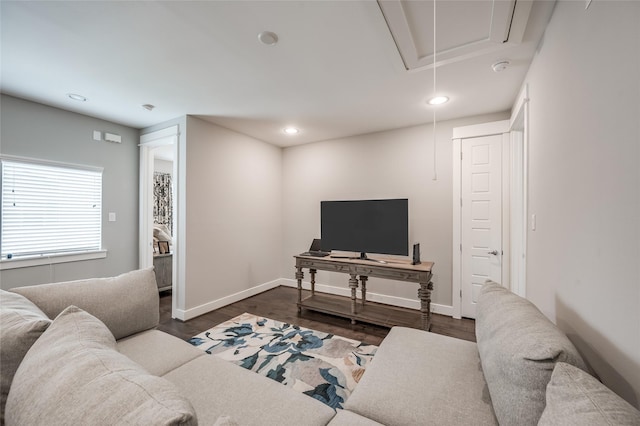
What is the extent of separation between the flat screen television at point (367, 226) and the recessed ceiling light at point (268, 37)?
2085 millimetres

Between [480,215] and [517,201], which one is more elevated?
[517,201]

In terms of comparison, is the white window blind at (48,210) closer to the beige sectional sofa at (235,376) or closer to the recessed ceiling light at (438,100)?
the beige sectional sofa at (235,376)

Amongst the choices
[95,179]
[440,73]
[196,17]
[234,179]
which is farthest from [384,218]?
[95,179]

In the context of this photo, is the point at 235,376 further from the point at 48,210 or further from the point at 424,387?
the point at 48,210

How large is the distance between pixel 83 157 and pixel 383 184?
13.0 ft

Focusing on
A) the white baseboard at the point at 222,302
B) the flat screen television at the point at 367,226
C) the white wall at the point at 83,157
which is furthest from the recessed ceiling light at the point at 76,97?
the flat screen television at the point at 367,226

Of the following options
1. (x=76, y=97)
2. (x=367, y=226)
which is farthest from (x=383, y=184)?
(x=76, y=97)

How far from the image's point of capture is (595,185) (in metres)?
1.08

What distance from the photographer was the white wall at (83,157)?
288cm

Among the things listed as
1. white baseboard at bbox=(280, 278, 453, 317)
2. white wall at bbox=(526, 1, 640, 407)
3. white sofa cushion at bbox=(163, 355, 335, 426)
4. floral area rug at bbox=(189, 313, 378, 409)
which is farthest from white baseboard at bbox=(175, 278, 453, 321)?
white sofa cushion at bbox=(163, 355, 335, 426)

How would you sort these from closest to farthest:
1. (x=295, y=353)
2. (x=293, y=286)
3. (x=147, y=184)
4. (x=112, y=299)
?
(x=112, y=299) < (x=295, y=353) < (x=147, y=184) < (x=293, y=286)

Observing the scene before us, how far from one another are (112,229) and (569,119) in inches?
187

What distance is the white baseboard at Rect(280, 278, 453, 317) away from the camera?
347 centimetres

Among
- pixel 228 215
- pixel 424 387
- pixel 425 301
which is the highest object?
pixel 228 215
